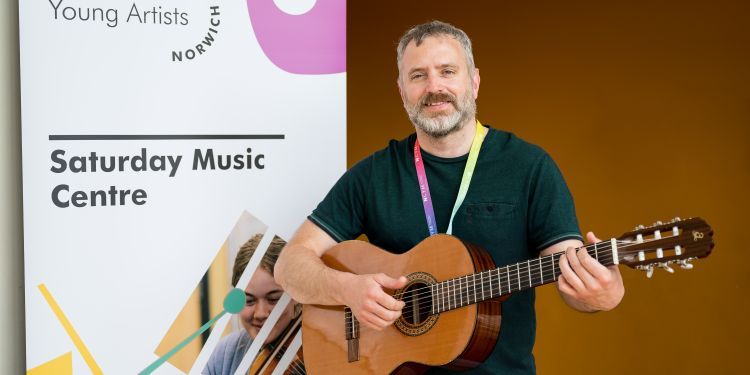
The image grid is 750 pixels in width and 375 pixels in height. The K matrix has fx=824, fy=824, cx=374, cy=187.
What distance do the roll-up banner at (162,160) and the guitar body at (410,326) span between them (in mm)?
357

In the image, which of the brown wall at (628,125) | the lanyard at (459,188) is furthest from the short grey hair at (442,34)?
the brown wall at (628,125)

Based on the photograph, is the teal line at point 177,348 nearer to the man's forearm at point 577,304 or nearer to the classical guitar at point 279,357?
the classical guitar at point 279,357

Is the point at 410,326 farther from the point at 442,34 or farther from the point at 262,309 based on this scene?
the point at 442,34

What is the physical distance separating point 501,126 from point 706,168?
1.19m

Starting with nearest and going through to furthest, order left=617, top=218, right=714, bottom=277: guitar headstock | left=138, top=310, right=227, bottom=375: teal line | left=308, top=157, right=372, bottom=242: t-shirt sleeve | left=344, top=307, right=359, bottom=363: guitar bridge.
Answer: left=617, top=218, right=714, bottom=277: guitar headstock < left=344, top=307, right=359, bottom=363: guitar bridge < left=308, top=157, right=372, bottom=242: t-shirt sleeve < left=138, top=310, right=227, bottom=375: teal line

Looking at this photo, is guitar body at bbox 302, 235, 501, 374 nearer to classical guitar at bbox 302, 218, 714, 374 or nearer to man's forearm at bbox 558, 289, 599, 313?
classical guitar at bbox 302, 218, 714, 374

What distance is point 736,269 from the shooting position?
178 inches

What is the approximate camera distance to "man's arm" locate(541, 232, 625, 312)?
180 cm

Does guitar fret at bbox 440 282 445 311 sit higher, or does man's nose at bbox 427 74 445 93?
man's nose at bbox 427 74 445 93

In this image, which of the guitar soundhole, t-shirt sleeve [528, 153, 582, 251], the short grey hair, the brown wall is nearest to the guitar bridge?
the guitar soundhole

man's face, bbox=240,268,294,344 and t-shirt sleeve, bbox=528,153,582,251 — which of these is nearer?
t-shirt sleeve, bbox=528,153,582,251

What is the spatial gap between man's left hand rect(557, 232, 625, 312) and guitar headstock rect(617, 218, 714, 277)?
0.06 m

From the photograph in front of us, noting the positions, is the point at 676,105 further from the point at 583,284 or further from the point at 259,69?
the point at 583,284

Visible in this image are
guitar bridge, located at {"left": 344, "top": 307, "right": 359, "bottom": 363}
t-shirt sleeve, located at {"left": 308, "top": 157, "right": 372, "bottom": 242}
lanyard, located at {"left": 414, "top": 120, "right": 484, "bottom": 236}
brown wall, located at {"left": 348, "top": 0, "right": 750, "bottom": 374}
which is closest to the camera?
lanyard, located at {"left": 414, "top": 120, "right": 484, "bottom": 236}
